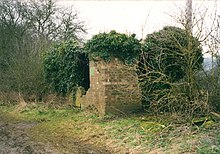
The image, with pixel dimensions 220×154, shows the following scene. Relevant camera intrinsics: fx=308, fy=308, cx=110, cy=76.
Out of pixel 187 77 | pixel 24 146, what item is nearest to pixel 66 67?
pixel 24 146

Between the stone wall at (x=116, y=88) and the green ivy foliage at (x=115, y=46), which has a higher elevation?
the green ivy foliage at (x=115, y=46)

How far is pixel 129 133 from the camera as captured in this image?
364 inches

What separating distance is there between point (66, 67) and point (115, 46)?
428 cm

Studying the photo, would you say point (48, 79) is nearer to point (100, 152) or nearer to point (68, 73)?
point (68, 73)

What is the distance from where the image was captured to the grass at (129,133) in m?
7.48

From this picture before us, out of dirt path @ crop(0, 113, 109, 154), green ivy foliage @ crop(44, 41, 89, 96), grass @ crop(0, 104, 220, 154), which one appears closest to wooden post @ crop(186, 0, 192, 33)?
grass @ crop(0, 104, 220, 154)

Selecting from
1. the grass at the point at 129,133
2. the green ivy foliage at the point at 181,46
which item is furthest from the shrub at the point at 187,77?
the grass at the point at 129,133

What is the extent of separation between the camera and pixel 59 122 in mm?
12438

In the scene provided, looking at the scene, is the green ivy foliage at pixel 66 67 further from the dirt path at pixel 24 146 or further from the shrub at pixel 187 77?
the shrub at pixel 187 77

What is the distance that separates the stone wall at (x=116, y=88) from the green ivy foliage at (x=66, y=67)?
2.83 metres

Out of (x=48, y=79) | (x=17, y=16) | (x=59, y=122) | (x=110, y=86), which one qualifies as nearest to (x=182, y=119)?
(x=110, y=86)

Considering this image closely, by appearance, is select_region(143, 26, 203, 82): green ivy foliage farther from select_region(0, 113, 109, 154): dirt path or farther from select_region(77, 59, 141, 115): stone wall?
select_region(0, 113, 109, 154): dirt path

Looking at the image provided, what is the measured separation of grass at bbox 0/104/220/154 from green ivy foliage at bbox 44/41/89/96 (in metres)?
2.46

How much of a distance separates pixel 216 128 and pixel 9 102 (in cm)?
1389
